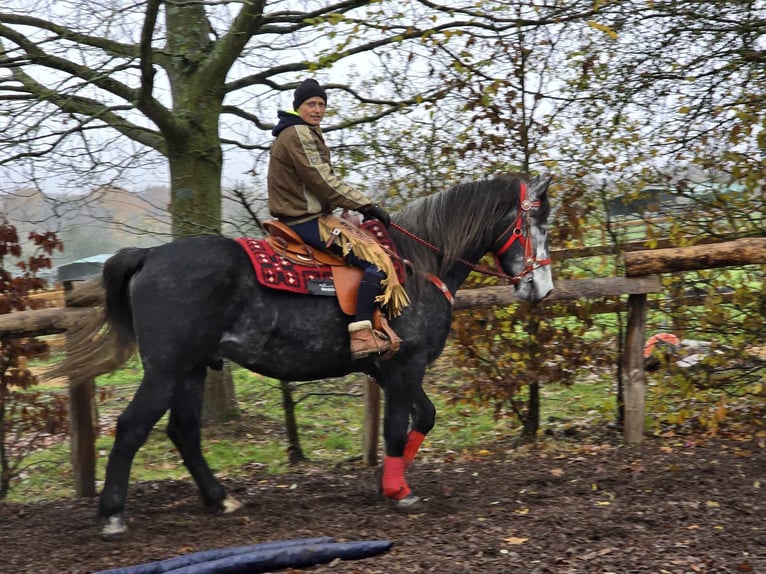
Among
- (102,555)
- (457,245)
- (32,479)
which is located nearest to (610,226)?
(457,245)

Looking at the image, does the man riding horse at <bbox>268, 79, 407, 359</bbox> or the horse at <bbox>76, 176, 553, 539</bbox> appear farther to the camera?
Result: the man riding horse at <bbox>268, 79, 407, 359</bbox>

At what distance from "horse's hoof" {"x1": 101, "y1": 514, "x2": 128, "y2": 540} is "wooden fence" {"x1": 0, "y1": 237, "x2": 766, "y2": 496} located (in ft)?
4.25

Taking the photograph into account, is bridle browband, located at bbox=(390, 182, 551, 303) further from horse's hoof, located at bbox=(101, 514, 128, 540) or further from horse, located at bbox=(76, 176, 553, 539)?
horse's hoof, located at bbox=(101, 514, 128, 540)

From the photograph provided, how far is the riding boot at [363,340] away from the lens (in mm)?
5035

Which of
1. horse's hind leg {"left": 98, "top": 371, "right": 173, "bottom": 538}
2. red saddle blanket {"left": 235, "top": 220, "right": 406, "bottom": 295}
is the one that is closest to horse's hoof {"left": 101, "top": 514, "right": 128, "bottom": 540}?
horse's hind leg {"left": 98, "top": 371, "right": 173, "bottom": 538}

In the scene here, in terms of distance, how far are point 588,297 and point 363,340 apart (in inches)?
94.3

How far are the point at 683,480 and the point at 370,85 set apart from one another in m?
5.25

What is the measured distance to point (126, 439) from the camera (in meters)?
4.85

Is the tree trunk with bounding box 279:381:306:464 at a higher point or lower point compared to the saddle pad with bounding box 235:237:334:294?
lower

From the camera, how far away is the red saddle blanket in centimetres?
505

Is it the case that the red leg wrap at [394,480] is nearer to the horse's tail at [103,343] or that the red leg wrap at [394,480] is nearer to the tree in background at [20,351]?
the horse's tail at [103,343]

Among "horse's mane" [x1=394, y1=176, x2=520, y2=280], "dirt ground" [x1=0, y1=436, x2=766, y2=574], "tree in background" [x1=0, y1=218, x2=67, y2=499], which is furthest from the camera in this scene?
"tree in background" [x1=0, y1=218, x2=67, y2=499]

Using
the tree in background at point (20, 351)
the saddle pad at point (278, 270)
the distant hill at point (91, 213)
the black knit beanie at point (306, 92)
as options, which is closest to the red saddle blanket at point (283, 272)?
the saddle pad at point (278, 270)

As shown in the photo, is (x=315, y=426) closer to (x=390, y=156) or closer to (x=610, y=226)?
(x=390, y=156)
